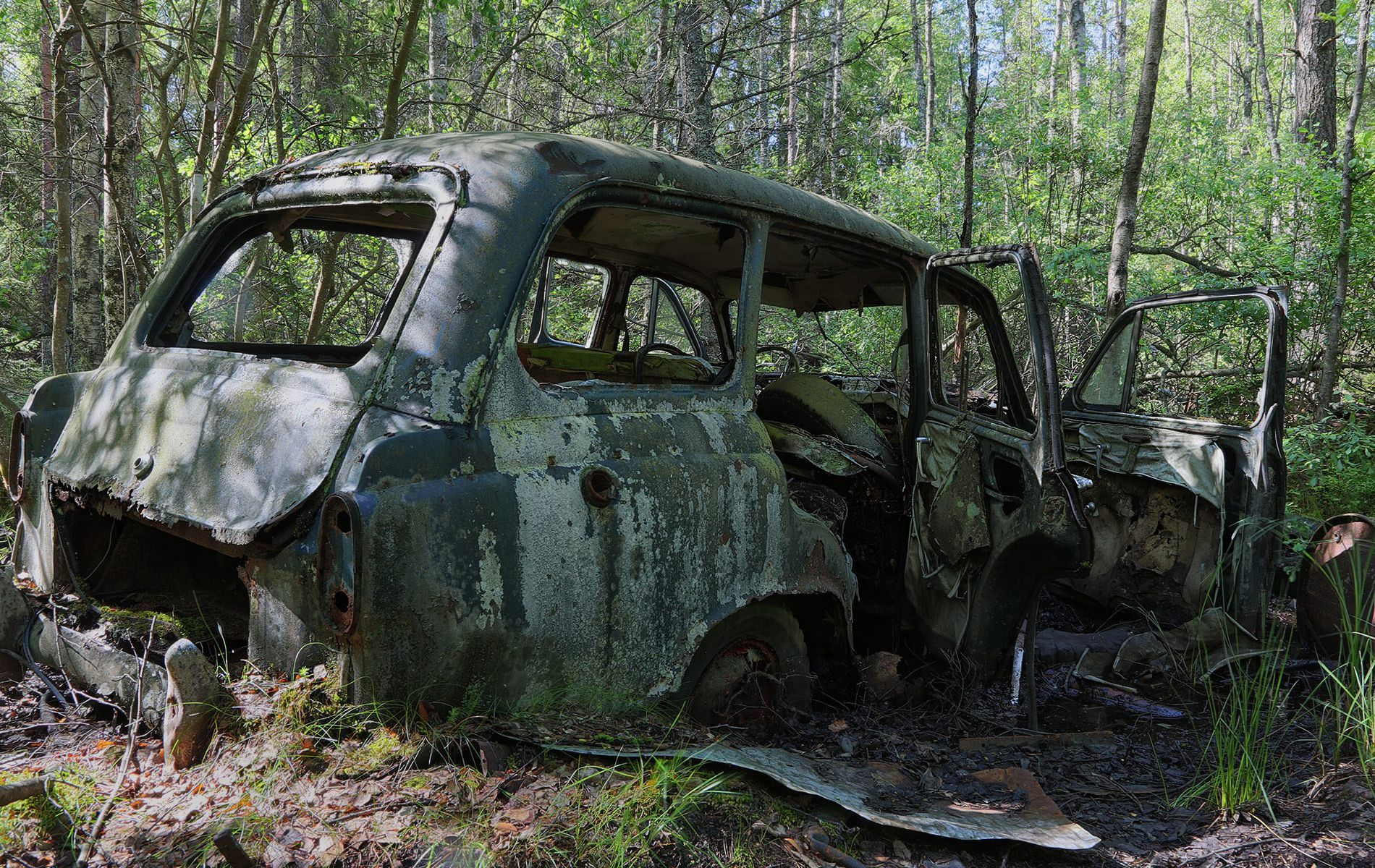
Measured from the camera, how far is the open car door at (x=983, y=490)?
3.12 meters

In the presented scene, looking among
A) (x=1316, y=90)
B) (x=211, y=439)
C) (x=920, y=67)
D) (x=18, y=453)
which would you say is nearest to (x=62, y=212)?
(x=18, y=453)

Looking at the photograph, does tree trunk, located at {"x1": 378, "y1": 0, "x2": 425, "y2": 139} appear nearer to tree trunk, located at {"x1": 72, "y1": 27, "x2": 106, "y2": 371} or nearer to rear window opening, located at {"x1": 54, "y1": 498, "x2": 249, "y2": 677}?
tree trunk, located at {"x1": 72, "y1": 27, "x2": 106, "y2": 371}

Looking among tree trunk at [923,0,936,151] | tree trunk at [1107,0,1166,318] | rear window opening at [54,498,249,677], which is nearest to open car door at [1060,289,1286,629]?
tree trunk at [1107,0,1166,318]

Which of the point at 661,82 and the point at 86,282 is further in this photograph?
the point at 661,82

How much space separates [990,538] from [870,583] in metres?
0.75

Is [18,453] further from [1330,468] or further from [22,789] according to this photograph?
[1330,468]

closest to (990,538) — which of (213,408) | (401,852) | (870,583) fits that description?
(870,583)

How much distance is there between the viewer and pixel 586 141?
291 centimetres

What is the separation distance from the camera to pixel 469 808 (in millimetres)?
2049

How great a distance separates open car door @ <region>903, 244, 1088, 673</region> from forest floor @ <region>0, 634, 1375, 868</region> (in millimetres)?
777

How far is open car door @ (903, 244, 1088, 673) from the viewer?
3121mm

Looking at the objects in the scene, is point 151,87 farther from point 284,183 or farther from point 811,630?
point 811,630

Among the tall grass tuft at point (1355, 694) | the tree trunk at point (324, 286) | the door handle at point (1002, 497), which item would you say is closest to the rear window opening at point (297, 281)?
the tree trunk at point (324, 286)

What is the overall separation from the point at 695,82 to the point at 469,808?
752 centimetres
